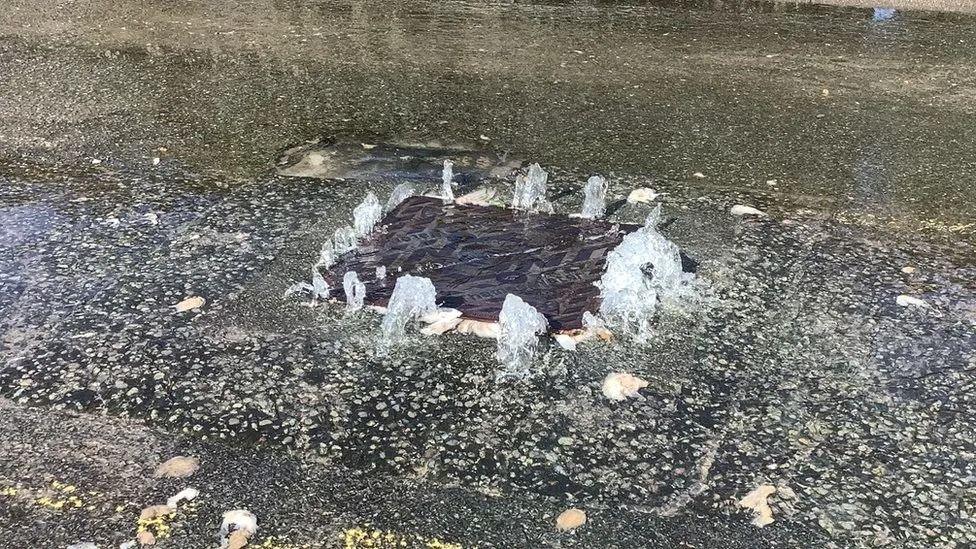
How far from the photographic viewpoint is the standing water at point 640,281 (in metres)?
2.78

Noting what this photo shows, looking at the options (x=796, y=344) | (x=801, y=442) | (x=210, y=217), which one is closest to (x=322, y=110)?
(x=210, y=217)

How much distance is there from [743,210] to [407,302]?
1.61 m

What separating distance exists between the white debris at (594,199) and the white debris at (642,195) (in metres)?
0.12

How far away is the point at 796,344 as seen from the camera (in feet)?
8.82

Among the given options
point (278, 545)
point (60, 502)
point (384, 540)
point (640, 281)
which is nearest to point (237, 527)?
point (278, 545)

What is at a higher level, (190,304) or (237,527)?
(190,304)

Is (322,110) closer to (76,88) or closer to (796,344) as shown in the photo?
(76,88)

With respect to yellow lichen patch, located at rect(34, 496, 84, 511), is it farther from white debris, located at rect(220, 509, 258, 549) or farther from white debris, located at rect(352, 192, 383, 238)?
white debris, located at rect(352, 192, 383, 238)

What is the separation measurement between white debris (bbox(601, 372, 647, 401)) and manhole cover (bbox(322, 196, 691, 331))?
0.27 m

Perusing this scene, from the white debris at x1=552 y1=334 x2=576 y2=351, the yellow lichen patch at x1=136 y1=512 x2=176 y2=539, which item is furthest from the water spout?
the yellow lichen patch at x1=136 y1=512 x2=176 y2=539

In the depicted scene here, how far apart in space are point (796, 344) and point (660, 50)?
3.88 metres

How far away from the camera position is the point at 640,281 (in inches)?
116

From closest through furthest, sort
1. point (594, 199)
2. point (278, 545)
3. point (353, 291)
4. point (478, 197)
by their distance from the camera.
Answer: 1. point (278, 545)
2. point (353, 291)
3. point (594, 199)
4. point (478, 197)

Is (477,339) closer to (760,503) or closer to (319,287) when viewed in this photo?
(319,287)
